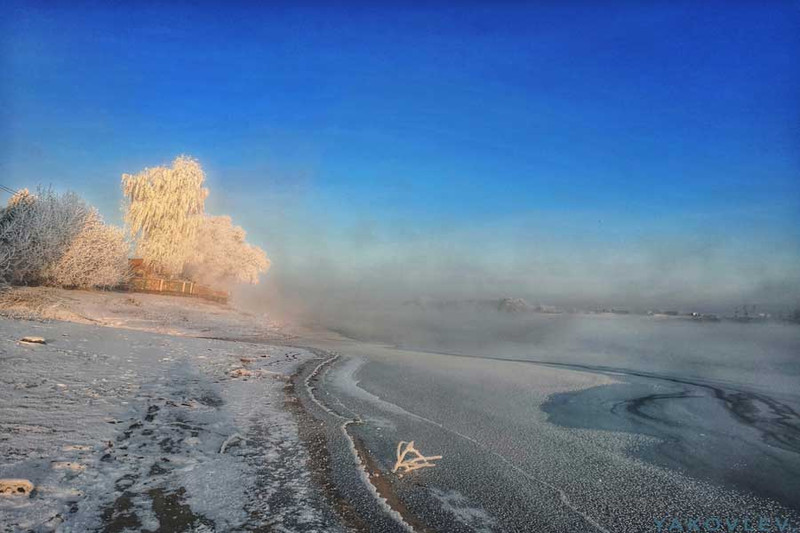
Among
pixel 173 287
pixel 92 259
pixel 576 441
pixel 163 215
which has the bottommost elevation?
pixel 576 441

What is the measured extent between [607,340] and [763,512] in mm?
21077

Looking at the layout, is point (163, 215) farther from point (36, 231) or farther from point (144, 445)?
point (144, 445)

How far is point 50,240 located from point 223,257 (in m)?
17.2

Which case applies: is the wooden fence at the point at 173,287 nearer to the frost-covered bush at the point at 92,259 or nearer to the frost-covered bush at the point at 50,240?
the frost-covered bush at the point at 92,259

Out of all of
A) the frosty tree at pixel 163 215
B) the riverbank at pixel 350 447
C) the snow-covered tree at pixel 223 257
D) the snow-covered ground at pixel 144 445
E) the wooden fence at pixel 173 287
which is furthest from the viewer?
the snow-covered tree at pixel 223 257

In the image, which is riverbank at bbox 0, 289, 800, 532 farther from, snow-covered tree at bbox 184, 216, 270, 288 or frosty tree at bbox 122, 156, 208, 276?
snow-covered tree at bbox 184, 216, 270, 288

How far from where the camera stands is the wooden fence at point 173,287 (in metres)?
29.0

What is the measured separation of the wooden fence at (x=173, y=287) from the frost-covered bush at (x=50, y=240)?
4.92m

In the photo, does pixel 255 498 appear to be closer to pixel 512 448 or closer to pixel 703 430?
pixel 512 448

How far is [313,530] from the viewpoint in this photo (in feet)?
8.36

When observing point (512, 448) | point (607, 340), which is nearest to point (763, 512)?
point (512, 448)

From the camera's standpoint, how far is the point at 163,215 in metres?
33.0

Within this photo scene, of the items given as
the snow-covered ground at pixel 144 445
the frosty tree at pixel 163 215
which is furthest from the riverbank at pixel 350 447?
the frosty tree at pixel 163 215

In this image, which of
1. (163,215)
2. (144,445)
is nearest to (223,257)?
(163,215)
